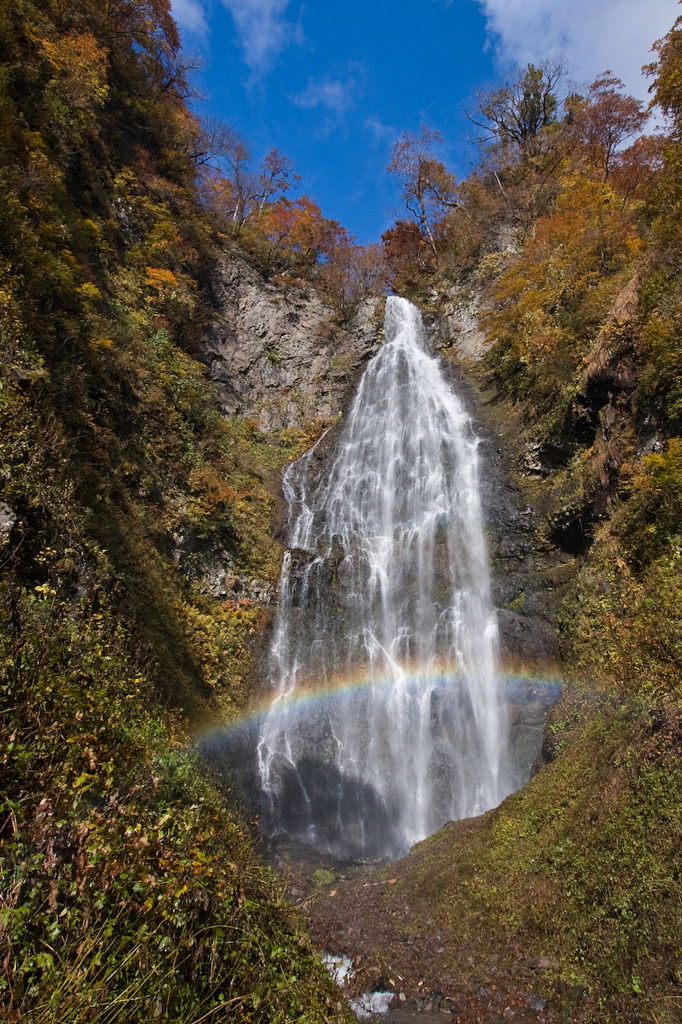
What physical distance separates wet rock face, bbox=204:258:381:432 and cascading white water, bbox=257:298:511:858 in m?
6.15

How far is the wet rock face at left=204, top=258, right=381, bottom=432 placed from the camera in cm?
2255

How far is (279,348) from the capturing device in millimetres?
24547

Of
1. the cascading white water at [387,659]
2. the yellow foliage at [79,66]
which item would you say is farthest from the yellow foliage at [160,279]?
the cascading white water at [387,659]

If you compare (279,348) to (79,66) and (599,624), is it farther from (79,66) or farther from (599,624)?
(599,624)

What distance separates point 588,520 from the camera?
12.0 m

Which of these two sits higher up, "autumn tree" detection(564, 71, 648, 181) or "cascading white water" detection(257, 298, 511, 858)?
"autumn tree" detection(564, 71, 648, 181)

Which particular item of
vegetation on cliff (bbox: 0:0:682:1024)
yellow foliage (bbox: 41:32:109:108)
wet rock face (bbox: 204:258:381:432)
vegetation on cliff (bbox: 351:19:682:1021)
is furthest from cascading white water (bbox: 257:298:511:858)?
yellow foliage (bbox: 41:32:109:108)

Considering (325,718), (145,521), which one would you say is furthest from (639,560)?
(145,521)

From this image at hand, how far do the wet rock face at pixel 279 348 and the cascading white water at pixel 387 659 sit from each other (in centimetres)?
615

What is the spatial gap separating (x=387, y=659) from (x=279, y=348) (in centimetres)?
1746

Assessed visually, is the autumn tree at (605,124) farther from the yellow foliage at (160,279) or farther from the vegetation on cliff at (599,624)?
the yellow foliage at (160,279)

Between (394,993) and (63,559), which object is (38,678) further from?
(394,993)

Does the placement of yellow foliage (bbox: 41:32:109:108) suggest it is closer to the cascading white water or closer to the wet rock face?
the wet rock face

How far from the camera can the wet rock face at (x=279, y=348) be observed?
22.5 metres
